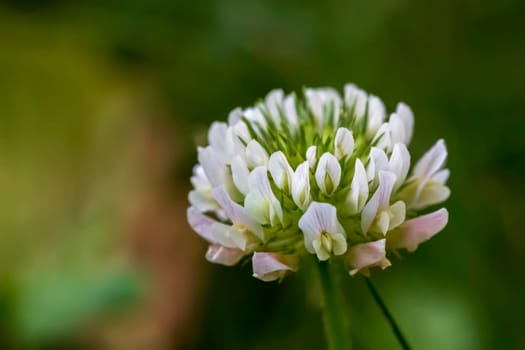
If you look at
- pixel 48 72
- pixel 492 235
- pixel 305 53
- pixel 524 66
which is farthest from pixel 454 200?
pixel 48 72

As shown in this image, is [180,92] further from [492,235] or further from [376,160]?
[376,160]

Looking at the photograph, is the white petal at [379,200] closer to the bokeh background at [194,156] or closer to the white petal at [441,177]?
the white petal at [441,177]

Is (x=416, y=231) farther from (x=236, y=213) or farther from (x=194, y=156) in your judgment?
(x=194, y=156)

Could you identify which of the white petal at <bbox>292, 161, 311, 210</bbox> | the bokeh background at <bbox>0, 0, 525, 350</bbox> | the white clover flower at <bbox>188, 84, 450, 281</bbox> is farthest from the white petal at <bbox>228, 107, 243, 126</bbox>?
the bokeh background at <bbox>0, 0, 525, 350</bbox>

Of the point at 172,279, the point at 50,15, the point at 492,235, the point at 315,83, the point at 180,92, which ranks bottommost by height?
the point at 492,235

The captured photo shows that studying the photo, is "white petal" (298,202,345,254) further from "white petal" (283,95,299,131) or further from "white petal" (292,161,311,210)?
"white petal" (283,95,299,131)

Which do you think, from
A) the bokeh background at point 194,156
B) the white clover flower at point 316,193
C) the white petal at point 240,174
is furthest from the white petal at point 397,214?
the bokeh background at point 194,156
